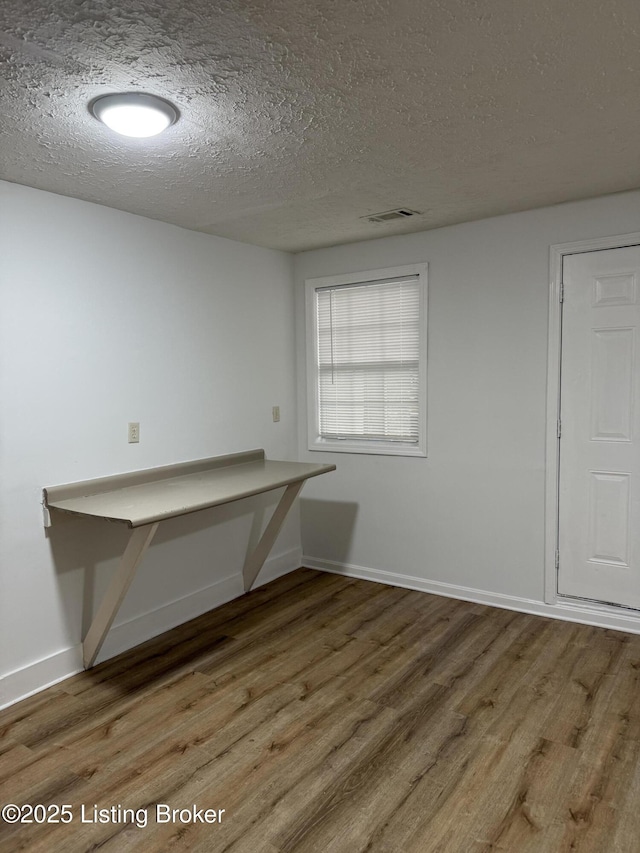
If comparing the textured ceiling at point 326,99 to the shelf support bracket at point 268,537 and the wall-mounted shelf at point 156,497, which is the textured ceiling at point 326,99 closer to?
the wall-mounted shelf at point 156,497

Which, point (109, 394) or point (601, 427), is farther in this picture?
point (601, 427)

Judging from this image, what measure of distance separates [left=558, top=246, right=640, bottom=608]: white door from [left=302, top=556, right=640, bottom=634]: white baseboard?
2.8 inches

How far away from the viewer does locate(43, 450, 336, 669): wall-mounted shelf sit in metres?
2.50

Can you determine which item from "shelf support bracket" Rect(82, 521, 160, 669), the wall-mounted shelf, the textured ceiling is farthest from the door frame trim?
"shelf support bracket" Rect(82, 521, 160, 669)

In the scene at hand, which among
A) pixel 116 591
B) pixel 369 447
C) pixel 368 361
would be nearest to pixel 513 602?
pixel 369 447

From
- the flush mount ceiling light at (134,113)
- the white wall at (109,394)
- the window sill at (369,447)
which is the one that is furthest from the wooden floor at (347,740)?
the flush mount ceiling light at (134,113)

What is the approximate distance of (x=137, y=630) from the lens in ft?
10.2

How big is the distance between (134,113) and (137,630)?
2.41m

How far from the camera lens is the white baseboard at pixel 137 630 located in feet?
8.53

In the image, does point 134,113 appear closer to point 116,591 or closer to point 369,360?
point 116,591

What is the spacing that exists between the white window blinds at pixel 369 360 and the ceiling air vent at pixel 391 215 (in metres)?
0.48

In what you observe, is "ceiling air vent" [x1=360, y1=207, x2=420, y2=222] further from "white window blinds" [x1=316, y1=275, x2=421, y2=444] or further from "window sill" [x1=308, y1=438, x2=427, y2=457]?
"window sill" [x1=308, y1=438, x2=427, y2=457]

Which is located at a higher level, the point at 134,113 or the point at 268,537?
the point at 134,113

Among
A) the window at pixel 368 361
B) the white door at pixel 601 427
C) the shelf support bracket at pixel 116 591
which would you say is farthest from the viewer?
the window at pixel 368 361
